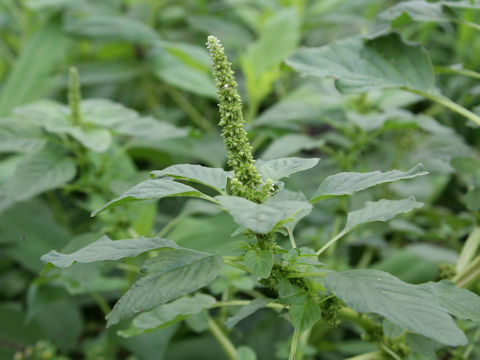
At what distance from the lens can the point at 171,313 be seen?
62 cm

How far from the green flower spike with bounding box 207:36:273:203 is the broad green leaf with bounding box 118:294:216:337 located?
0.65 feet

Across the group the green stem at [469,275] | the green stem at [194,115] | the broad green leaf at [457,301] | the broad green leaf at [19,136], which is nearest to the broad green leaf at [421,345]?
the broad green leaf at [457,301]

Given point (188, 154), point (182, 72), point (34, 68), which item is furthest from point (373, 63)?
point (34, 68)

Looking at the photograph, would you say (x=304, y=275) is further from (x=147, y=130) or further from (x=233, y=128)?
(x=147, y=130)

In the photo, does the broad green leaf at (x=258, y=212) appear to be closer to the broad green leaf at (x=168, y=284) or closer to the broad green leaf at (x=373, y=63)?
the broad green leaf at (x=168, y=284)

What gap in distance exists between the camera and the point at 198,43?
5.98 feet

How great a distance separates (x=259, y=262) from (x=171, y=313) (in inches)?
7.6

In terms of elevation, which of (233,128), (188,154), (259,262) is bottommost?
(188,154)

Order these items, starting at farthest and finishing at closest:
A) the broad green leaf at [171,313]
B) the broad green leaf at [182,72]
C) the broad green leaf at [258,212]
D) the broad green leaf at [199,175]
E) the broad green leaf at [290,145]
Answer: the broad green leaf at [182,72] < the broad green leaf at [290,145] < the broad green leaf at [171,313] < the broad green leaf at [199,175] < the broad green leaf at [258,212]

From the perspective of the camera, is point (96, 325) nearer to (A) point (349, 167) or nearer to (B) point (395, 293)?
(A) point (349, 167)

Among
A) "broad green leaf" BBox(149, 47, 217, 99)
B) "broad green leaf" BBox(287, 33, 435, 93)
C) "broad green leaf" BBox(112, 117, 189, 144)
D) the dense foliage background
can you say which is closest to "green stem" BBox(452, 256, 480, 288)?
the dense foliage background

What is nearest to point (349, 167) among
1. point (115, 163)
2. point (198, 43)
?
point (115, 163)

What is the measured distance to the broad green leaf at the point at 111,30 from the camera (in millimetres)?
1387

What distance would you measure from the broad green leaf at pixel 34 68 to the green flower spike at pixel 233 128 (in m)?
1.09
